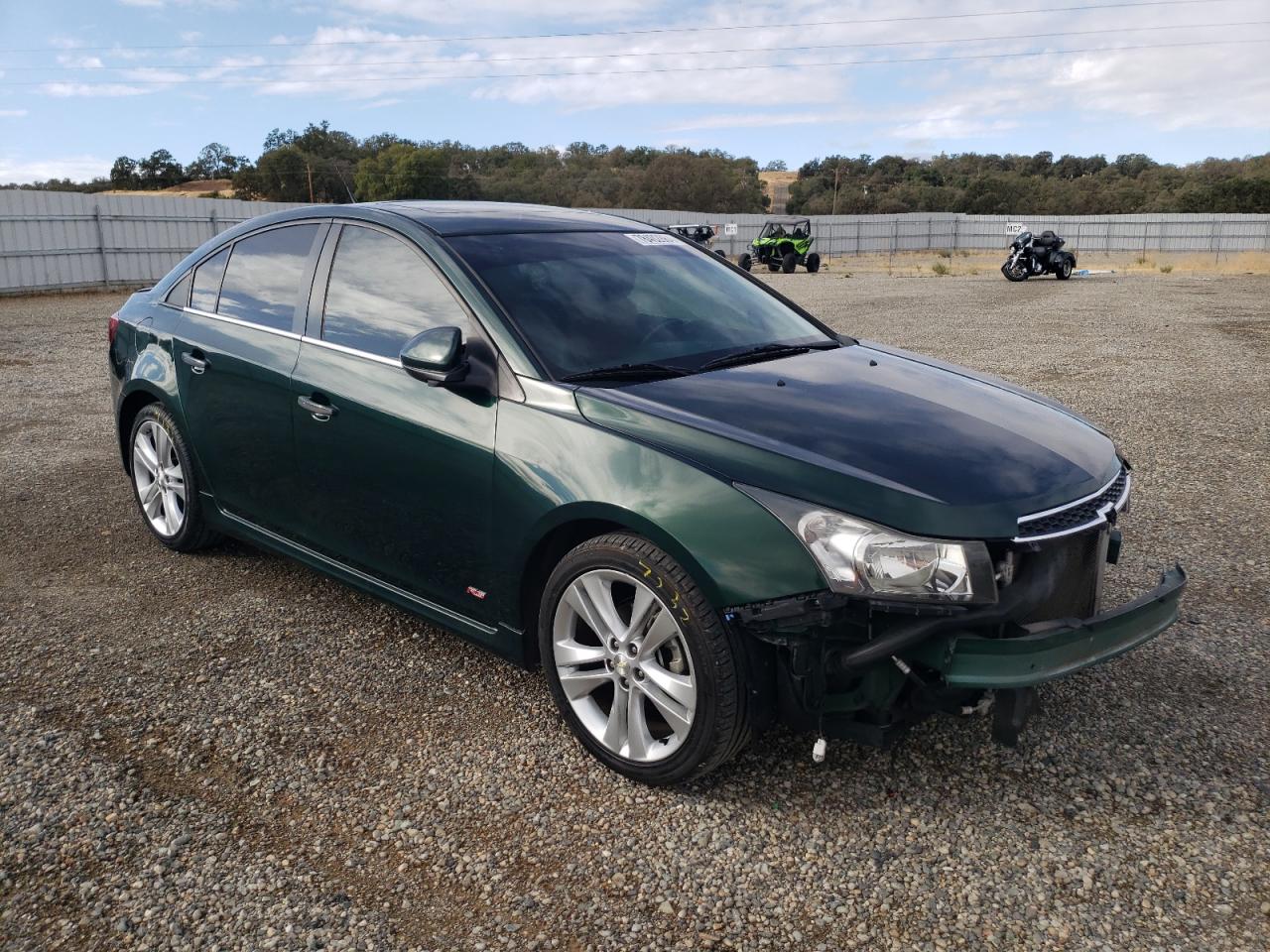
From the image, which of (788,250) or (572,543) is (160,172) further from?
(572,543)

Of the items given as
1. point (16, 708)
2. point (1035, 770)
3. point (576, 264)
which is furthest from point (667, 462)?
point (16, 708)

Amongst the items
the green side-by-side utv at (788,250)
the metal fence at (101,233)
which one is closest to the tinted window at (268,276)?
the metal fence at (101,233)

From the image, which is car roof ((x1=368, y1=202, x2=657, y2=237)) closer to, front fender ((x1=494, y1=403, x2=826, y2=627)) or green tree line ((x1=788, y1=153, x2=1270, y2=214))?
front fender ((x1=494, y1=403, x2=826, y2=627))

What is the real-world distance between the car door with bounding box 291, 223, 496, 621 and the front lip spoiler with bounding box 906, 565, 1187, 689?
1.47 meters

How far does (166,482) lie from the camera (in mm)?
5000

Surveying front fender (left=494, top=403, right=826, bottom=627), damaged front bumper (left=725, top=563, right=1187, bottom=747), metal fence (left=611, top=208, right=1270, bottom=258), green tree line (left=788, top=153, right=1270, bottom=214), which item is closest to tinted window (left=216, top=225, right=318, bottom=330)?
front fender (left=494, top=403, right=826, bottom=627)

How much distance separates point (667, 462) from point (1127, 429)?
6280 mm

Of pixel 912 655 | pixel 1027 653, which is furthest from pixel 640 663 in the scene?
pixel 1027 653

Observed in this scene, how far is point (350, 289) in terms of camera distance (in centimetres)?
392

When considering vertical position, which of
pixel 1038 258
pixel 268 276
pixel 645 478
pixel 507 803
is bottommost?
pixel 507 803

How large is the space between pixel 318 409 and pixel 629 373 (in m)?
1.25

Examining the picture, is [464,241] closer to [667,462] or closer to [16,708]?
[667,462]

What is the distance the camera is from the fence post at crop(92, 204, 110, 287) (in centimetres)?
2459

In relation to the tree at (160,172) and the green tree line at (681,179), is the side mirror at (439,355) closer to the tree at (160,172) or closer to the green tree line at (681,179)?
the green tree line at (681,179)
